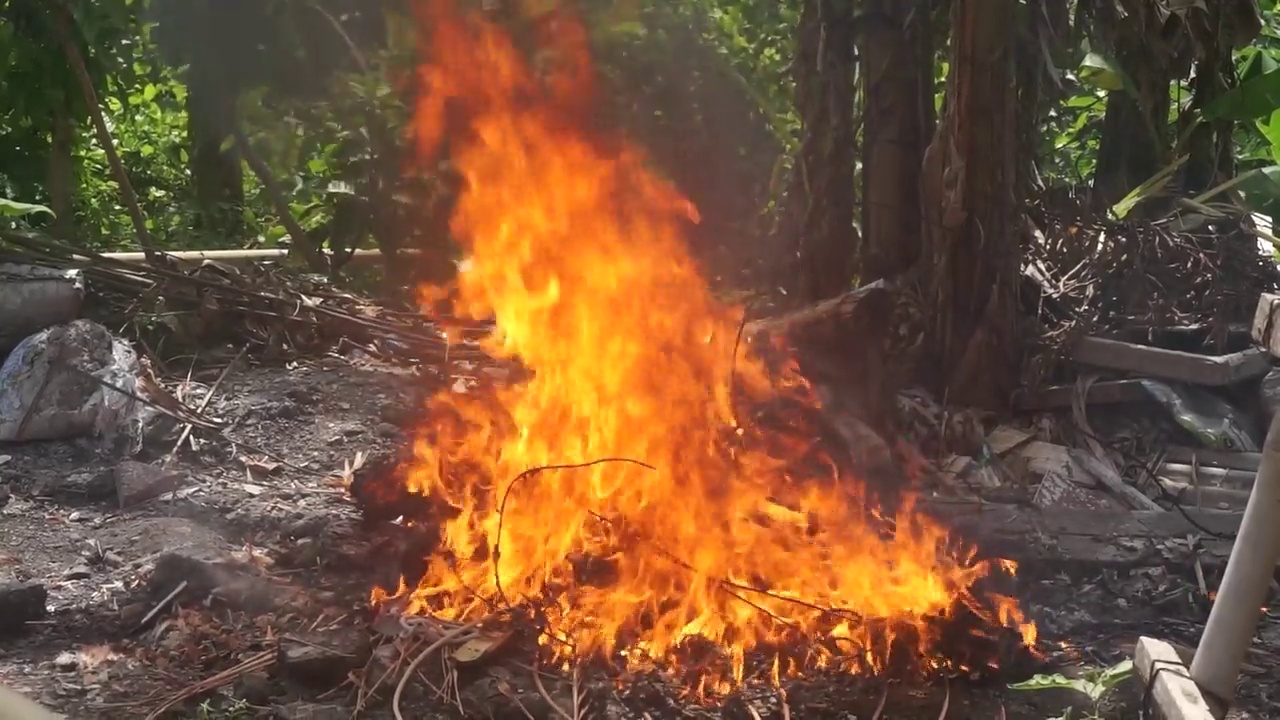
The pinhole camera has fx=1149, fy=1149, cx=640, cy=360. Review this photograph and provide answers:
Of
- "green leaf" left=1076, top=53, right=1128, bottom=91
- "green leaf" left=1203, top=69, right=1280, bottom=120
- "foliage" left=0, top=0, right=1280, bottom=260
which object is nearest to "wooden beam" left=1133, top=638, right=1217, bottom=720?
"foliage" left=0, top=0, right=1280, bottom=260

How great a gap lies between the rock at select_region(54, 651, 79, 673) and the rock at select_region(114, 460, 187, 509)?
143cm

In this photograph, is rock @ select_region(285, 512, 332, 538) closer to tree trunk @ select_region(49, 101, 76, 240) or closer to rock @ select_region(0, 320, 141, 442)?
rock @ select_region(0, 320, 141, 442)

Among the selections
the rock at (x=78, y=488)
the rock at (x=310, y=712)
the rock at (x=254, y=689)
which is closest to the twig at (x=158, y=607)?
the rock at (x=254, y=689)

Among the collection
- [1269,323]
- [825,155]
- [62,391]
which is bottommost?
[62,391]

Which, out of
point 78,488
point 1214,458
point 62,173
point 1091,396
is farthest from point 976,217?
point 62,173

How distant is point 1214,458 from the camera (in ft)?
18.2

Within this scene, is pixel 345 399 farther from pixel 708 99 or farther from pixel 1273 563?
pixel 1273 563

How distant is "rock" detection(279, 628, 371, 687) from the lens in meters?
3.70

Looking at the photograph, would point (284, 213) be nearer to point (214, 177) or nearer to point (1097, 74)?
point (214, 177)

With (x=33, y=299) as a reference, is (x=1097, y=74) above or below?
above

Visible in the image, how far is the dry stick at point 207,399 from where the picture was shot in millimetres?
5891

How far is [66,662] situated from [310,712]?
1017mm

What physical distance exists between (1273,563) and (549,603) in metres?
2.29

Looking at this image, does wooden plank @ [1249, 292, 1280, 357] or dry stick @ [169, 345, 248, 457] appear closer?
wooden plank @ [1249, 292, 1280, 357]
